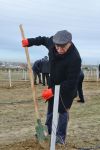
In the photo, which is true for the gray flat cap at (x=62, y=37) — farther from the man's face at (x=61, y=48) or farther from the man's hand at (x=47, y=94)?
the man's hand at (x=47, y=94)

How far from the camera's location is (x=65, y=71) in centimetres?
844

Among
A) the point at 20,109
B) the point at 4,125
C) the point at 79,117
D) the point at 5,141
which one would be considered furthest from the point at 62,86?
the point at 20,109

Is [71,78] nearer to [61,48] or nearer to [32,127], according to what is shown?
[61,48]

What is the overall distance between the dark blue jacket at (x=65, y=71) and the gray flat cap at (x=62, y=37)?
0.66 feet

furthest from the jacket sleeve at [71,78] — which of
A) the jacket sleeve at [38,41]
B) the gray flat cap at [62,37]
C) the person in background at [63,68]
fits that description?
the jacket sleeve at [38,41]

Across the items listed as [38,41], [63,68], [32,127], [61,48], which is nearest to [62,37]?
[61,48]

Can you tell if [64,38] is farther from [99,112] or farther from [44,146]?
[99,112]

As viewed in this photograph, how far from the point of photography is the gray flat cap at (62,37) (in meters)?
8.18

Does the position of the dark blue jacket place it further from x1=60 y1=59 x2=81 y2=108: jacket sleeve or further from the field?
the field

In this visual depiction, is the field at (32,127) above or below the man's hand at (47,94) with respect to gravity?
below

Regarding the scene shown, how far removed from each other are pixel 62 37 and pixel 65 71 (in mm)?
554

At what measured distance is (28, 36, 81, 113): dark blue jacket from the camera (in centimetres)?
832

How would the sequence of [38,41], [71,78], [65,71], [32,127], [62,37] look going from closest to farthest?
[62,37] < [71,78] < [65,71] < [38,41] < [32,127]

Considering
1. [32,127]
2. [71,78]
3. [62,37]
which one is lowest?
[32,127]
